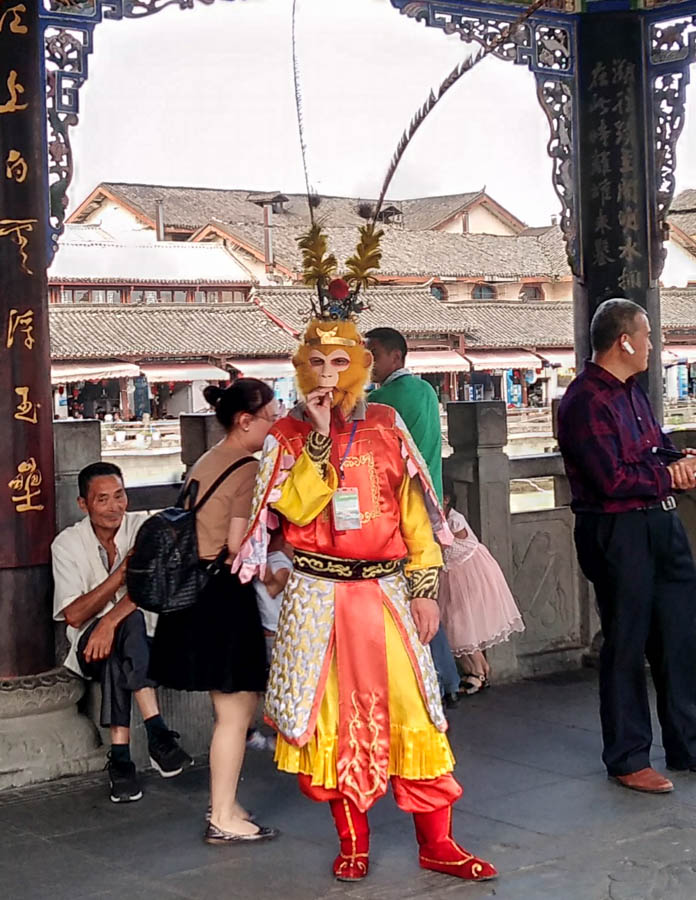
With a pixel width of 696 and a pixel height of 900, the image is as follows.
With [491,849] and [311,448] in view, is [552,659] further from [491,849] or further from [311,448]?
[311,448]

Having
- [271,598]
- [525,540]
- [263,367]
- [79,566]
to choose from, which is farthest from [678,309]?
[271,598]

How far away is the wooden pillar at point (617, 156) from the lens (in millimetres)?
6379

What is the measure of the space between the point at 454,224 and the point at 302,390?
52.0 meters

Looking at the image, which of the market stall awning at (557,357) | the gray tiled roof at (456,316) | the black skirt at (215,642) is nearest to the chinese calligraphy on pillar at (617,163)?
the black skirt at (215,642)

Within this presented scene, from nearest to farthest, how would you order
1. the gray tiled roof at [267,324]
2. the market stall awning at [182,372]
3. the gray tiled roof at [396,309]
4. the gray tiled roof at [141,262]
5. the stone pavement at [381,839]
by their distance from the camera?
the stone pavement at [381,839], the market stall awning at [182,372], the gray tiled roof at [267,324], the gray tiled roof at [396,309], the gray tiled roof at [141,262]

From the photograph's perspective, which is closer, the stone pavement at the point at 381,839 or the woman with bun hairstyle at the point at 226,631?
the stone pavement at the point at 381,839

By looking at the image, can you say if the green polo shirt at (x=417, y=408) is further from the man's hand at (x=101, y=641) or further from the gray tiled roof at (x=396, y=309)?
Answer: the gray tiled roof at (x=396, y=309)

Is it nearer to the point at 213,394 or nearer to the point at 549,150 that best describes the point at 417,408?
the point at 213,394

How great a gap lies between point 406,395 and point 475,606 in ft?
3.19

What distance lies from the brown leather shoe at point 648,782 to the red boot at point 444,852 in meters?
0.84

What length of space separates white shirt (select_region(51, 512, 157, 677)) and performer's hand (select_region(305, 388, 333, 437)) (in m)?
1.17

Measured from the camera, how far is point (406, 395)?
193 inches

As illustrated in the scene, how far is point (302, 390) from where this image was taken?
145 inches

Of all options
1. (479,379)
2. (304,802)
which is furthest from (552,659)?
(479,379)
